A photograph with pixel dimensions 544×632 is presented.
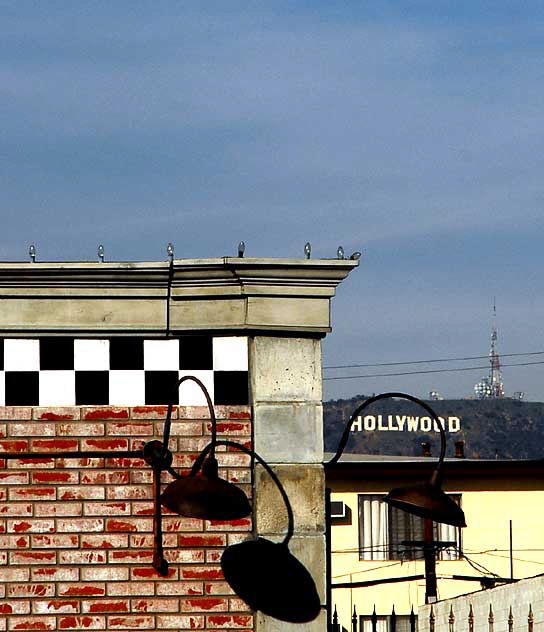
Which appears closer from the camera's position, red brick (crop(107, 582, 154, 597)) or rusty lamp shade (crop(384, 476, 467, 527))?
rusty lamp shade (crop(384, 476, 467, 527))

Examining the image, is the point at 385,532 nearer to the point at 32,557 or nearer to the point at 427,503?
the point at 427,503

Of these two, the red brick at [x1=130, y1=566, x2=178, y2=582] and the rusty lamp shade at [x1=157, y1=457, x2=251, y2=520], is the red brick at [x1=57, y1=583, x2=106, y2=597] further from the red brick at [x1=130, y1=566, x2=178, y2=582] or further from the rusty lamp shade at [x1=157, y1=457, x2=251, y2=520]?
the rusty lamp shade at [x1=157, y1=457, x2=251, y2=520]

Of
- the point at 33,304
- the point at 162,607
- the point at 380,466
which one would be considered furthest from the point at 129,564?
the point at 380,466

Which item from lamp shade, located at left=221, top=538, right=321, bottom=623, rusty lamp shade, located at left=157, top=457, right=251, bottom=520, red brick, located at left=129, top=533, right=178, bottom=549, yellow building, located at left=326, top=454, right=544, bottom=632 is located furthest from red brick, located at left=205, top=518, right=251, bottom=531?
yellow building, located at left=326, top=454, right=544, bottom=632

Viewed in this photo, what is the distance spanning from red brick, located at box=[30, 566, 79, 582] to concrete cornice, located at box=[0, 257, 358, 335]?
5.02 ft

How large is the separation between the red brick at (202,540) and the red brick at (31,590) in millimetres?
876

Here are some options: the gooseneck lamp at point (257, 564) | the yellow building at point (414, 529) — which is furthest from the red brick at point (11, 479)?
the yellow building at point (414, 529)

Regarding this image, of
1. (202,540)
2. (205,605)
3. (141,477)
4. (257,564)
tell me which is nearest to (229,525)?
(202,540)

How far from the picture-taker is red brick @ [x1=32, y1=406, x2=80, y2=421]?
9398mm

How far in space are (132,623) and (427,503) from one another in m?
2.02

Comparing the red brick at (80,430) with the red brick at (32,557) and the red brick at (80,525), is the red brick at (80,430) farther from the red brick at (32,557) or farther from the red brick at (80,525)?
the red brick at (32,557)

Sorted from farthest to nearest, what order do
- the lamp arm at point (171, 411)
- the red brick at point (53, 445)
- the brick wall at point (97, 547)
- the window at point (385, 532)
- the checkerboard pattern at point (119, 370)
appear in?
the window at point (385, 532) → the checkerboard pattern at point (119, 370) → the red brick at point (53, 445) → the brick wall at point (97, 547) → the lamp arm at point (171, 411)

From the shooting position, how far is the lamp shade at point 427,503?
9141 millimetres

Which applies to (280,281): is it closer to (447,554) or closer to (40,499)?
(40,499)
